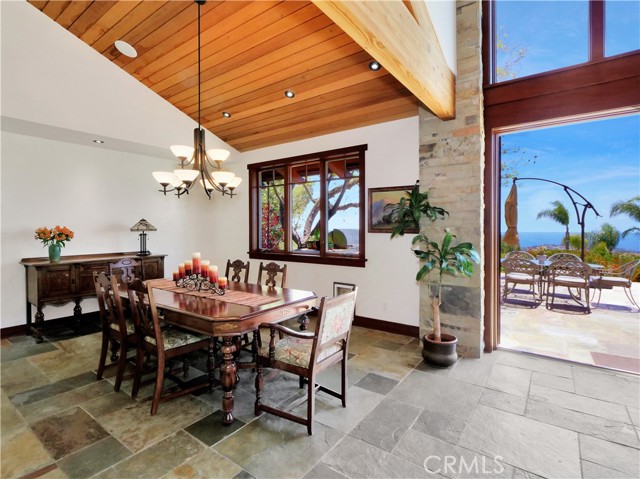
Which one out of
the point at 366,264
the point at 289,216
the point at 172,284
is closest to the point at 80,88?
the point at 172,284

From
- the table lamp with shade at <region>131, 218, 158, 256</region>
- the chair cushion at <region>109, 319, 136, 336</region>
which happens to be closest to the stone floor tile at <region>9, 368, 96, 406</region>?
the chair cushion at <region>109, 319, 136, 336</region>

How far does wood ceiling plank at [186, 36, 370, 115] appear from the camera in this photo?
335cm

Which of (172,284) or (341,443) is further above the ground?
(172,284)

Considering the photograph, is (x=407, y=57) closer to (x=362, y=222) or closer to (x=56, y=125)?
(x=362, y=222)

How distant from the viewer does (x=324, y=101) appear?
411 centimetres

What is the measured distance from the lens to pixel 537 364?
3.25 m

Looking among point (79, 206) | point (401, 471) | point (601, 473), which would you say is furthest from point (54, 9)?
point (601, 473)

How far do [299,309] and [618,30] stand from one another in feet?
12.6

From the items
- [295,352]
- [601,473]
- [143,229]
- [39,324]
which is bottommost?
[601,473]

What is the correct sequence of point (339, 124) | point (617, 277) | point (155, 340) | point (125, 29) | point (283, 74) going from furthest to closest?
1. point (339, 124)
2. point (617, 277)
3. point (283, 74)
4. point (125, 29)
5. point (155, 340)

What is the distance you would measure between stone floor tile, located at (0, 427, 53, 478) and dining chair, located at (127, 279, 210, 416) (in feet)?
2.04

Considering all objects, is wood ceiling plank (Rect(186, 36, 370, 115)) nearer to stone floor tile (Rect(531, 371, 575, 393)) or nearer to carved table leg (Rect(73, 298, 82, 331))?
carved table leg (Rect(73, 298, 82, 331))

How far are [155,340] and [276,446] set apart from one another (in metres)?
1.21

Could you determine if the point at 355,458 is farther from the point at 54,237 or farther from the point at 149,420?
the point at 54,237
